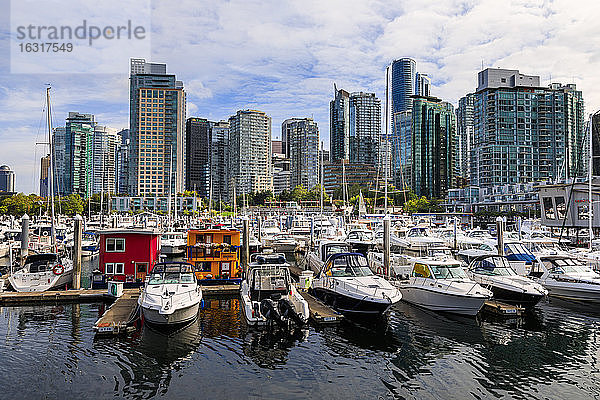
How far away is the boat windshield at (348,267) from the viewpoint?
22455 millimetres

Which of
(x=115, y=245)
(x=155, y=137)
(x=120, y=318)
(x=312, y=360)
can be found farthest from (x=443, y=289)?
(x=155, y=137)

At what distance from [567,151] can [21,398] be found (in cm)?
15328

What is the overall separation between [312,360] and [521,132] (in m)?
134

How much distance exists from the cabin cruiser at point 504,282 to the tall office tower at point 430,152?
475 ft

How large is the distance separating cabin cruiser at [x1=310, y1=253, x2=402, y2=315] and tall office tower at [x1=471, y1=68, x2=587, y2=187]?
120 metres

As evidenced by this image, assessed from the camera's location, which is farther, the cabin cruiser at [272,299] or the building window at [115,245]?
the building window at [115,245]

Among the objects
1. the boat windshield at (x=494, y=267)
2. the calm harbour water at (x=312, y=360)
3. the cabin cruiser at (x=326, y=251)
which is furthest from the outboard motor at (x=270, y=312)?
the cabin cruiser at (x=326, y=251)

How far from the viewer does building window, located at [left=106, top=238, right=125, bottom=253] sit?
26203 mm

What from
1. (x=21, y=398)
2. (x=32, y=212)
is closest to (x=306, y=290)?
(x=21, y=398)

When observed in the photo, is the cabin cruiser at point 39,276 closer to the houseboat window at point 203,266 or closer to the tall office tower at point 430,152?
the houseboat window at point 203,266

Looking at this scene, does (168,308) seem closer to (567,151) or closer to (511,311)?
(511,311)

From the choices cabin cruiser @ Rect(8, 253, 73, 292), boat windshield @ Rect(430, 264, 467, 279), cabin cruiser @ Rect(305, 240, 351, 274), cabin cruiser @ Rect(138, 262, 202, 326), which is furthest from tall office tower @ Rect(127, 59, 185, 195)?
boat windshield @ Rect(430, 264, 467, 279)

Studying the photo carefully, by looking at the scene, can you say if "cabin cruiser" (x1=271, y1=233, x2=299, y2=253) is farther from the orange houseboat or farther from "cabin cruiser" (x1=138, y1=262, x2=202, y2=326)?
"cabin cruiser" (x1=138, y1=262, x2=202, y2=326)

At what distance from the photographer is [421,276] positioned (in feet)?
75.3
